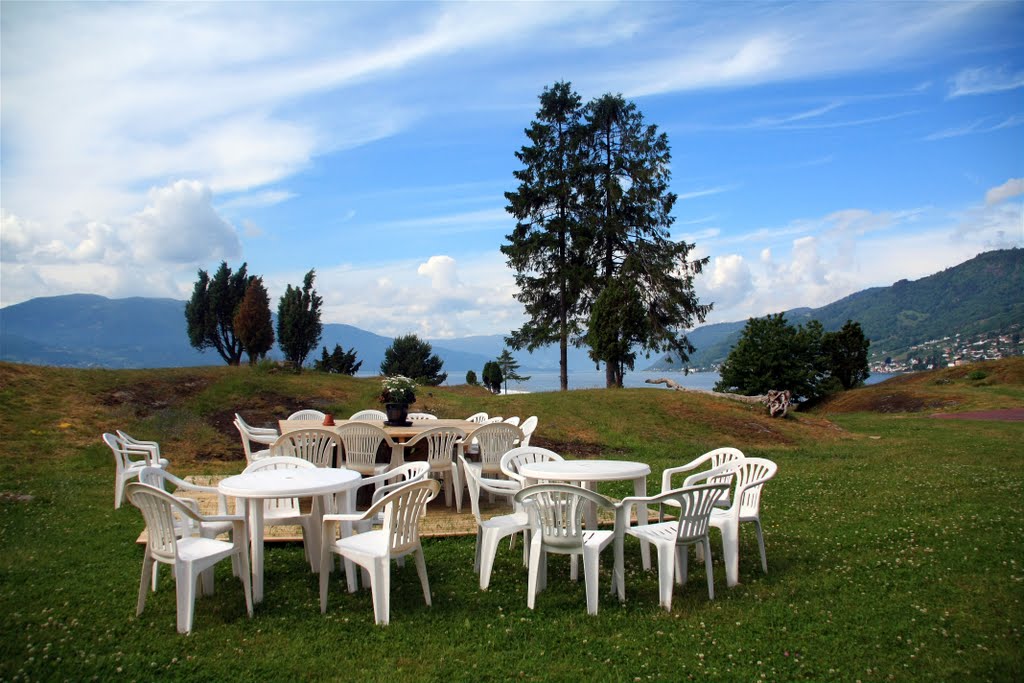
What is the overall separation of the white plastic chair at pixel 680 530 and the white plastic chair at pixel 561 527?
0.32 metres

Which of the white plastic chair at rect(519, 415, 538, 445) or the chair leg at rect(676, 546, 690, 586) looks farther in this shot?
the white plastic chair at rect(519, 415, 538, 445)

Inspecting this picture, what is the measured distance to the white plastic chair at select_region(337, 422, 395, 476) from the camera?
331 inches

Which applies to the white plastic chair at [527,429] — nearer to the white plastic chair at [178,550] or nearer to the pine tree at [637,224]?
the white plastic chair at [178,550]

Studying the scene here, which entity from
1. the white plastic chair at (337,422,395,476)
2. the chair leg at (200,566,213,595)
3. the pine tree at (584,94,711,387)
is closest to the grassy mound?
the pine tree at (584,94,711,387)

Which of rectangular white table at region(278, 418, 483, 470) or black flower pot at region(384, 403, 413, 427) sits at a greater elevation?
black flower pot at region(384, 403, 413, 427)

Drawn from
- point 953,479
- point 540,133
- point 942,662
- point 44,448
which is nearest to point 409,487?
point 942,662

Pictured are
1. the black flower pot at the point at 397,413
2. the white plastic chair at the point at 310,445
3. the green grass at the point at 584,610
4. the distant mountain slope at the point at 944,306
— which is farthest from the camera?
the distant mountain slope at the point at 944,306

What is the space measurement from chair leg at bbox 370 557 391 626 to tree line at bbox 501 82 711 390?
73.3 ft

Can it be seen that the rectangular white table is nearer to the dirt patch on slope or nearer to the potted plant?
the potted plant

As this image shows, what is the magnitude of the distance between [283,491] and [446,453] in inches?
150

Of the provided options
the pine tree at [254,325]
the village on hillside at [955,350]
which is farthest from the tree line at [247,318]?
the village on hillside at [955,350]

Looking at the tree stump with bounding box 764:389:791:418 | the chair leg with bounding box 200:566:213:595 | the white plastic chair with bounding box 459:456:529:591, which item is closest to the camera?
the chair leg with bounding box 200:566:213:595

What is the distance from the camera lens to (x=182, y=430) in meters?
14.6

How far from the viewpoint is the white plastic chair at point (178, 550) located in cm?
446
